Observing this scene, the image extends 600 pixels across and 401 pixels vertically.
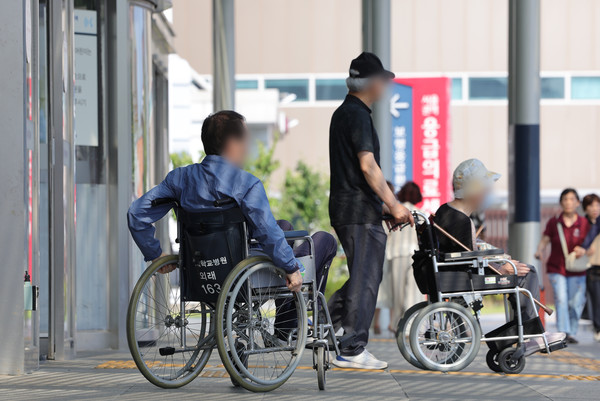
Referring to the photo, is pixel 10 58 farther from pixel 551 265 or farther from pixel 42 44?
pixel 551 265

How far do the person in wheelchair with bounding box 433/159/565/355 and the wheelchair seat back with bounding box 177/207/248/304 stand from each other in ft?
6.77

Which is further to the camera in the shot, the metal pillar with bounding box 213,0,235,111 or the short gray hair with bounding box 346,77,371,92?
the metal pillar with bounding box 213,0,235,111

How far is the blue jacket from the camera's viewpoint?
18.1 feet

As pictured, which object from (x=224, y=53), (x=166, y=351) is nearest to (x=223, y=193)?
(x=166, y=351)

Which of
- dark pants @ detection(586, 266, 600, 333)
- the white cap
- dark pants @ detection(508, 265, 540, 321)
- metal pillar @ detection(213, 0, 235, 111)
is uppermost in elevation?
metal pillar @ detection(213, 0, 235, 111)

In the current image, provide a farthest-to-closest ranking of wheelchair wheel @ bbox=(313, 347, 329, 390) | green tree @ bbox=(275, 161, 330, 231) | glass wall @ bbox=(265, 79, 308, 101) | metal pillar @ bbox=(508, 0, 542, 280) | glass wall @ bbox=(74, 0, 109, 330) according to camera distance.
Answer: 1. glass wall @ bbox=(265, 79, 308, 101)
2. green tree @ bbox=(275, 161, 330, 231)
3. metal pillar @ bbox=(508, 0, 542, 280)
4. glass wall @ bbox=(74, 0, 109, 330)
5. wheelchair wheel @ bbox=(313, 347, 329, 390)

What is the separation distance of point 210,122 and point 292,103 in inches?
1402

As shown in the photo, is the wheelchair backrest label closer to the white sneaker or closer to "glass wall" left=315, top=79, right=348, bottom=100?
the white sneaker

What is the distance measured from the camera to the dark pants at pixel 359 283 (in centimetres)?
674

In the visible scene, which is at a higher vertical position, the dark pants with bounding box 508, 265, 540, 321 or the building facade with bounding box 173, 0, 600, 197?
the building facade with bounding box 173, 0, 600, 197

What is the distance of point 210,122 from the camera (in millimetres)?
5809

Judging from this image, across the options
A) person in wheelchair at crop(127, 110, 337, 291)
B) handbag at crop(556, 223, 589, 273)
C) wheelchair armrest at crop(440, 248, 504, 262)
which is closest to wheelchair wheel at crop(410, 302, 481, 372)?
wheelchair armrest at crop(440, 248, 504, 262)

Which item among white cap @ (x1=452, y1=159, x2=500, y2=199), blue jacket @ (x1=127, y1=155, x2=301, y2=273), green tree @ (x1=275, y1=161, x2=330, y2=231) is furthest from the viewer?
green tree @ (x1=275, y1=161, x2=330, y2=231)

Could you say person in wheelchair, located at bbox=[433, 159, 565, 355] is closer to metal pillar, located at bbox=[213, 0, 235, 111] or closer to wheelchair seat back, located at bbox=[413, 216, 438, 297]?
wheelchair seat back, located at bbox=[413, 216, 438, 297]
